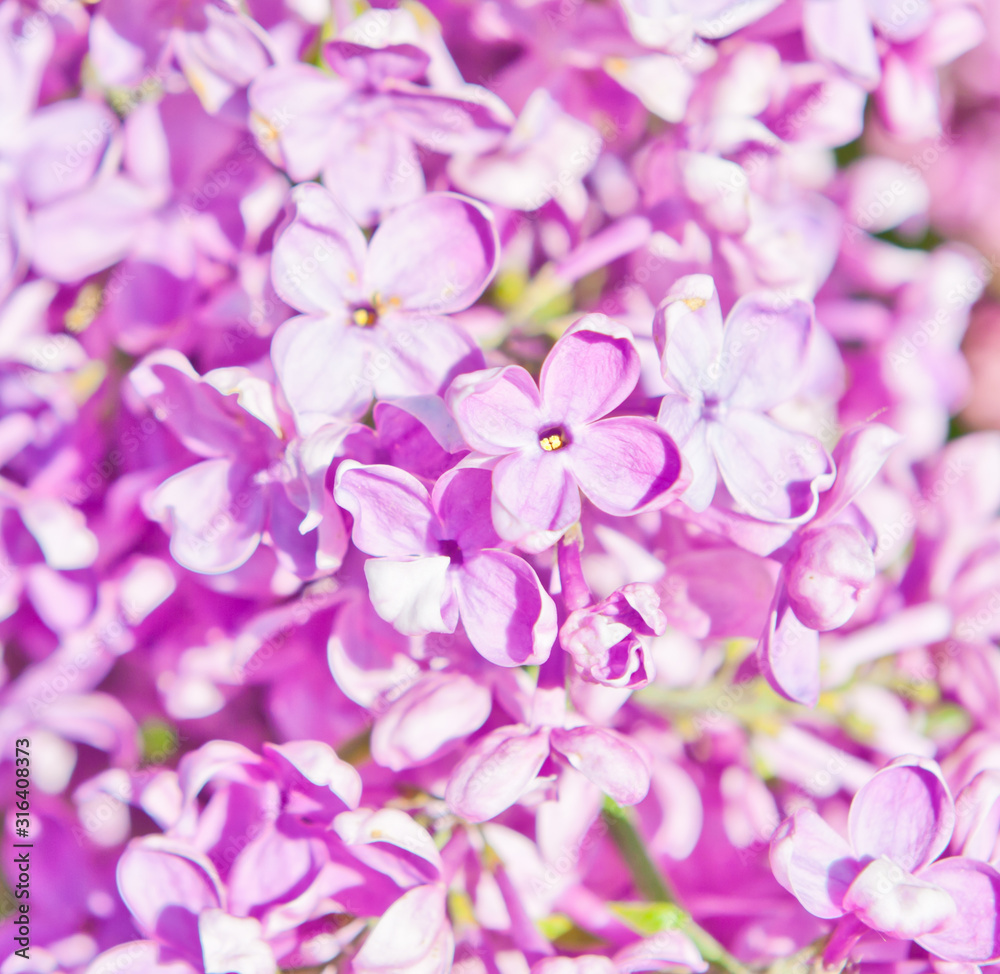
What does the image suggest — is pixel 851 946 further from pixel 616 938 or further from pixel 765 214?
pixel 765 214

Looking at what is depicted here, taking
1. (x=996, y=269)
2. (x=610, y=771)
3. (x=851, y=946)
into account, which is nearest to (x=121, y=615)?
(x=610, y=771)

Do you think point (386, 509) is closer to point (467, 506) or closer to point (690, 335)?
point (467, 506)

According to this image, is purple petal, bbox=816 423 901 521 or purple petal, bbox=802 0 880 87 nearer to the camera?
purple petal, bbox=816 423 901 521

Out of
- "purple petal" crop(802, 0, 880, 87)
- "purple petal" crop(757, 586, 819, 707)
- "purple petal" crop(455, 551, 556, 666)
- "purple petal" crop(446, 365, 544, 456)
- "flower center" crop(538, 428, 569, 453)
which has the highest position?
"purple petal" crop(802, 0, 880, 87)

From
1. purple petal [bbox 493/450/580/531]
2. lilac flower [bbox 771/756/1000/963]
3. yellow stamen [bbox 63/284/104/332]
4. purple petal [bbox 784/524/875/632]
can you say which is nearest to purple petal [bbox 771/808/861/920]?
lilac flower [bbox 771/756/1000/963]

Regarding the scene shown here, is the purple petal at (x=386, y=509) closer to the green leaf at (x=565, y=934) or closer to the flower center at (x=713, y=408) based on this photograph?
the flower center at (x=713, y=408)

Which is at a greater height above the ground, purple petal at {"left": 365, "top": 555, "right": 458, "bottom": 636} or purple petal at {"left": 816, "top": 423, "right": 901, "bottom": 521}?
purple petal at {"left": 816, "top": 423, "right": 901, "bottom": 521}

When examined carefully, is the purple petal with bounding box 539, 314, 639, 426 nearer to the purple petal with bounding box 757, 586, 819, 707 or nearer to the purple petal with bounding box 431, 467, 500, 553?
the purple petal with bounding box 431, 467, 500, 553

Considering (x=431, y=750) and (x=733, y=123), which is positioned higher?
(x=733, y=123)
